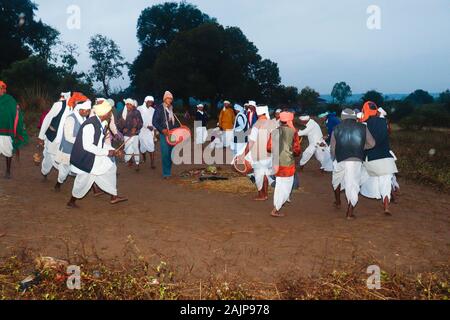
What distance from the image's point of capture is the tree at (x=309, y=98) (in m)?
59.3

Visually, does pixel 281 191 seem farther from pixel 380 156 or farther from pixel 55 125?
pixel 55 125

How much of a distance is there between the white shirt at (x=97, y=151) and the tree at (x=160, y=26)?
38039 mm

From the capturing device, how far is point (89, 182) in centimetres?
742

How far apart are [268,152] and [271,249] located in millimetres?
2468

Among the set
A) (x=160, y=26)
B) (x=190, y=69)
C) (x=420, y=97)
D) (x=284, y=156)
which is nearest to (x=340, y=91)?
(x=420, y=97)

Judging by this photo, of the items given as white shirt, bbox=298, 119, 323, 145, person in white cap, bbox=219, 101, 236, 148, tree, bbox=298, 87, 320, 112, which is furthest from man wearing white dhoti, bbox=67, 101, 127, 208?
tree, bbox=298, 87, 320, 112

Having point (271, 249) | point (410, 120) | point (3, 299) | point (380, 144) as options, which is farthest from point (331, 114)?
point (410, 120)

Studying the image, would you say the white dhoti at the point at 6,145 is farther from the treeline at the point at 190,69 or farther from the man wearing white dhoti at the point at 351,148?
the treeline at the point at 190,69

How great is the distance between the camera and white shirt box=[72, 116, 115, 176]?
7.18 meters

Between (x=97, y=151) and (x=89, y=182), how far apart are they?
58cm

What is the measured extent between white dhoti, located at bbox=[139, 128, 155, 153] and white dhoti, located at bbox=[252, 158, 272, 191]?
4.40 m

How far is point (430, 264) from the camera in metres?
5.44

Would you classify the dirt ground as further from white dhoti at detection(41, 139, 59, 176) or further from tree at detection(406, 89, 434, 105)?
tree at detection(406, 89, 434, 105)
